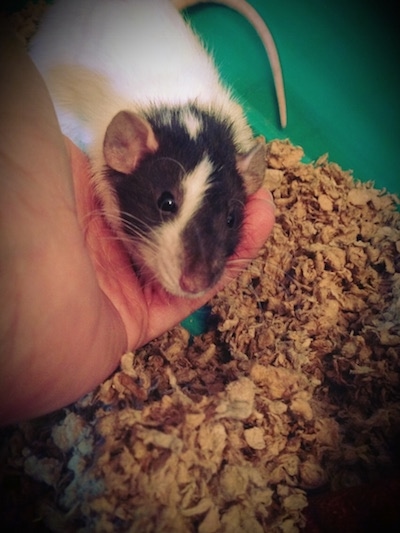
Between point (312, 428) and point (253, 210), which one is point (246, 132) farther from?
point (312, 428)

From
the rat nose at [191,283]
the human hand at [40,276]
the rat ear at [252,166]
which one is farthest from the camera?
the rat ear at [252,166]

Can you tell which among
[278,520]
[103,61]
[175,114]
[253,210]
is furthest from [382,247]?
[103,61]

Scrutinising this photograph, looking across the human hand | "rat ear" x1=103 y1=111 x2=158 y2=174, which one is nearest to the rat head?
"rat ear" x1=103 y1=111 x2=158 y2=174

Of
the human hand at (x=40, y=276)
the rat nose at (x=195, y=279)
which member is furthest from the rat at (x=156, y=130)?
the human hand at (x=40, y=276)

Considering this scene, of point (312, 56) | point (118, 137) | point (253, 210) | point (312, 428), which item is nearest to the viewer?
point (312, 428)

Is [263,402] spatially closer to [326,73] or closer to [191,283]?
[191,283]

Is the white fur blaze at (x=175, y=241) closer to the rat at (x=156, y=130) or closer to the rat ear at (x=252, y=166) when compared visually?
the rat at (x=156, y=130)

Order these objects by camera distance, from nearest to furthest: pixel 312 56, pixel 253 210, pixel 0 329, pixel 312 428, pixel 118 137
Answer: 1. pixel 0 329
2. pixel 312 428
3. pixel 118 137
4. pixel 312 56
5. pixel 253 210
